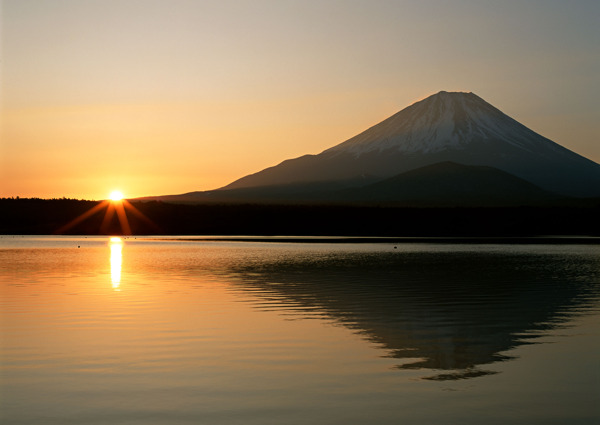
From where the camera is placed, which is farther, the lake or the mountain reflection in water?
the mountain reflection in water

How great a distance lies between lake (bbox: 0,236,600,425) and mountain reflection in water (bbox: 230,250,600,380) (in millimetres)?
92

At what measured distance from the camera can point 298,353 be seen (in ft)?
59.9

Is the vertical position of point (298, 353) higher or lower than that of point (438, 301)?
lower

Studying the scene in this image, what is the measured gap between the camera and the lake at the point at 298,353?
42.8ft

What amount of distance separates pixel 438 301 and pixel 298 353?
12.7 metres

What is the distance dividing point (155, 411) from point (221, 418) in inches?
46.8

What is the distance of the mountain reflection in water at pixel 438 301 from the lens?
750 inches

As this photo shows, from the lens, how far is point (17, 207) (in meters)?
170

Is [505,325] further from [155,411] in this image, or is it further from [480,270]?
[480,270]

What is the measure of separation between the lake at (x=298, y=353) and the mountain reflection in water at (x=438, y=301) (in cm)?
9

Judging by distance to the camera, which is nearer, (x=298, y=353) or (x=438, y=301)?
(x=298, y=353)

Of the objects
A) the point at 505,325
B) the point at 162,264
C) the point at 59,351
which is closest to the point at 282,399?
the point at 59,351

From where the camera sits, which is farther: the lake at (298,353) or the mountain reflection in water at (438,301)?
the mountain reflection in water at (438,301)

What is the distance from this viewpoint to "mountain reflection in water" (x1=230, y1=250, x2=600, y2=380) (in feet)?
62.5
